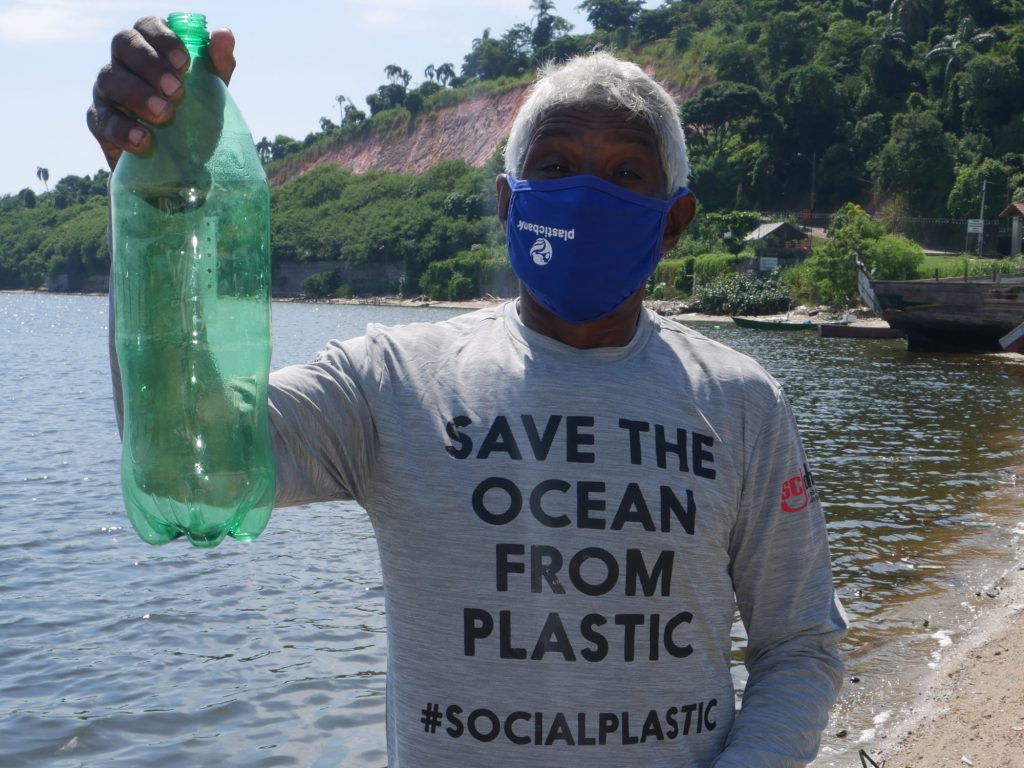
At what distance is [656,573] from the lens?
5.54 ft

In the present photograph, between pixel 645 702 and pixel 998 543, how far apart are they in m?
11.2

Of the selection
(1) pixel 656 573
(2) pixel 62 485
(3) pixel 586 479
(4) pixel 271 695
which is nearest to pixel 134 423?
(3) pixel 586 479

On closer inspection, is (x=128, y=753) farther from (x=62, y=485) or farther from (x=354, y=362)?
(x=62, y=485)

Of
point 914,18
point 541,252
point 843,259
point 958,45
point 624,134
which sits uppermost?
point 914,18

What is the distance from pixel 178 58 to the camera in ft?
4.58

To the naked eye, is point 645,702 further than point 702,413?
No

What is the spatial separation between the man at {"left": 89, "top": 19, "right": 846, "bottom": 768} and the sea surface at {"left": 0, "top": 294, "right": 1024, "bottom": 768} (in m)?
4.56

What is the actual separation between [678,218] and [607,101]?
0.30 meters

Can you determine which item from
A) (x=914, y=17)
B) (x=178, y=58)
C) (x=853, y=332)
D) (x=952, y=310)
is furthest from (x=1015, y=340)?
(x=914, y=17)

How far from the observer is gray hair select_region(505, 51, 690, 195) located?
186 cm

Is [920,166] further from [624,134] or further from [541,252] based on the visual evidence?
[541,252]

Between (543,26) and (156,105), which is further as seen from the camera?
(543,26)

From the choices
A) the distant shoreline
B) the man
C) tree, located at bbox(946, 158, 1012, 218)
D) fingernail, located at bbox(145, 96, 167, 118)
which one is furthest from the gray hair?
tree, located at bbox(946, 158, 1012, 218)

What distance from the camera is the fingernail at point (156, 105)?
4.50 feet
